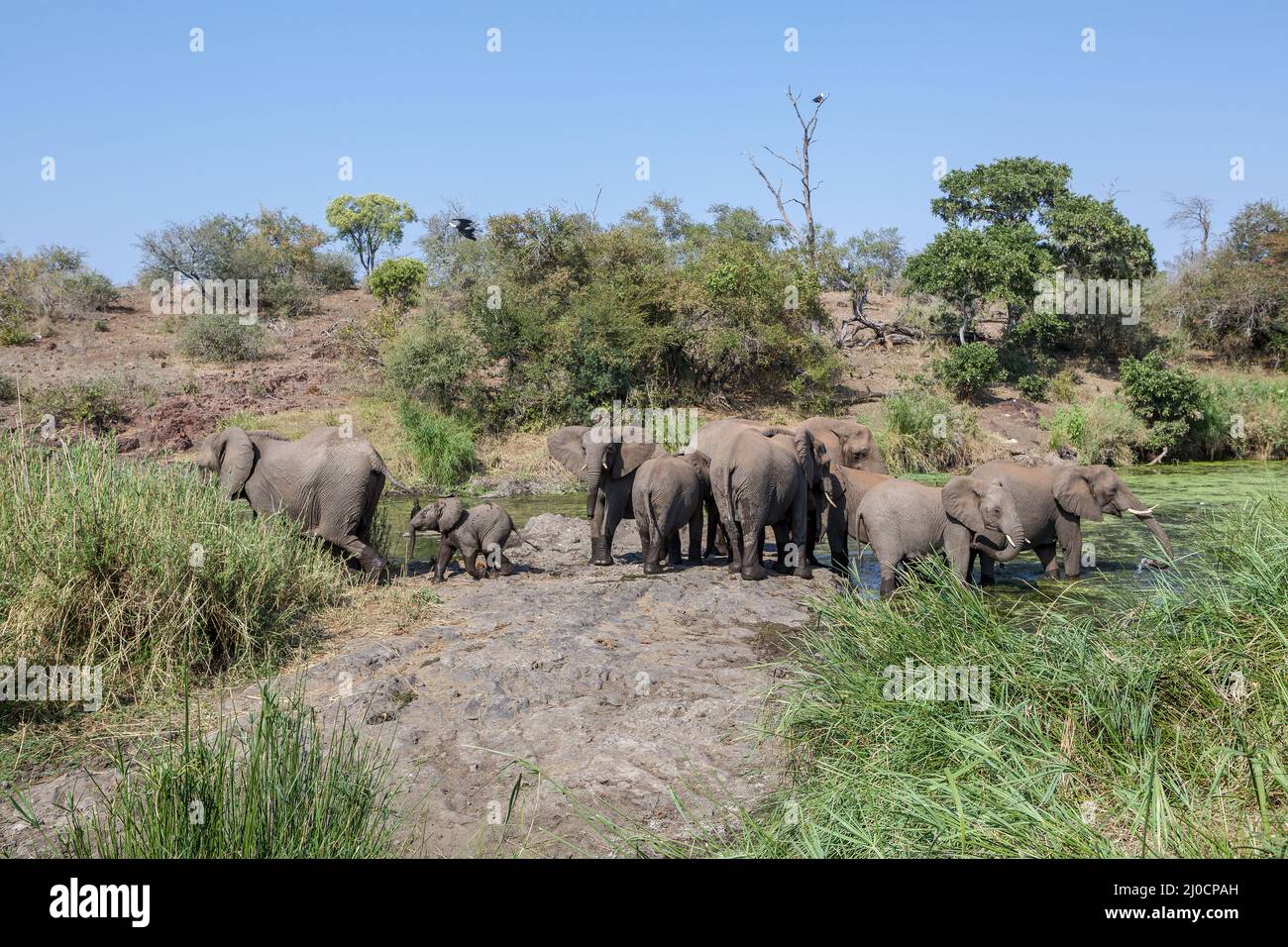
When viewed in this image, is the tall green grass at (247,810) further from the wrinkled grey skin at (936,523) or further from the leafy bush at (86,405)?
the leafy bush at (86,405)

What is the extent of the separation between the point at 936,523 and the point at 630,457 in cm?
374

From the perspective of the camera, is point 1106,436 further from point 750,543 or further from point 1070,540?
point 750,543

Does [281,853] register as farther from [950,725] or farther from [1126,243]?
[1126,243]

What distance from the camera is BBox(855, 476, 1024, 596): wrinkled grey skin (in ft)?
30.7

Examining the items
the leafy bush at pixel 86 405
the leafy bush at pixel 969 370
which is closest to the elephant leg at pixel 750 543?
the leafy bush at pixel 86 405

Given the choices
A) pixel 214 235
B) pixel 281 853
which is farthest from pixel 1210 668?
pixel 214 235

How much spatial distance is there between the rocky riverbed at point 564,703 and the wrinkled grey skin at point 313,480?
0.89 metres

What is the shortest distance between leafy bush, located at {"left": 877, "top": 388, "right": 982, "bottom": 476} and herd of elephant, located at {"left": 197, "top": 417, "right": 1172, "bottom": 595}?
1002 centimetres

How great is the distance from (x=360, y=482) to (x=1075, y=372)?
26.9 meters

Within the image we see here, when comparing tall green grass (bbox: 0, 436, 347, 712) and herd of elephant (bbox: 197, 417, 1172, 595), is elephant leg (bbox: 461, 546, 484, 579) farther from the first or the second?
tall green grass (bbox: 0, 436, 347, 712)

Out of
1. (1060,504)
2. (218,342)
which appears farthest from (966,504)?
(218,342)

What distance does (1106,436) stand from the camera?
2316cm

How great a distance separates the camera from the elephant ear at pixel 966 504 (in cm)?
935

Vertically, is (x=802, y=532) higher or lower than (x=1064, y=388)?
lower
